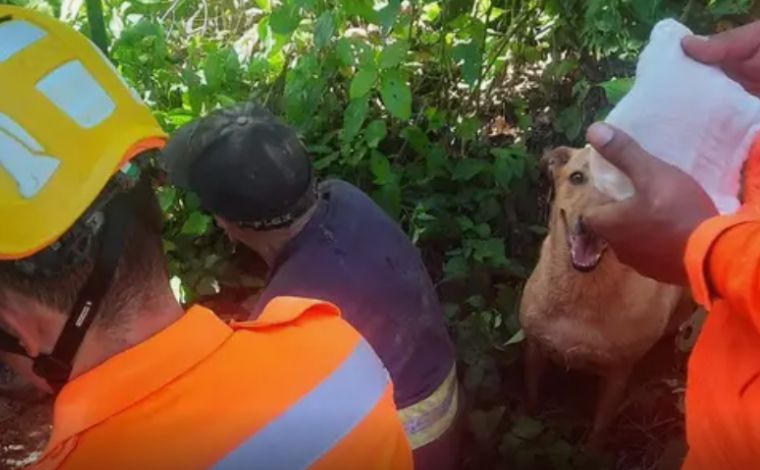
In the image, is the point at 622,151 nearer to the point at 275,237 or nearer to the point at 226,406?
the point at 226,406

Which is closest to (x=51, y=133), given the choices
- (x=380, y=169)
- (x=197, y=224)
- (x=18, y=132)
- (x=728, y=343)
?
(x=18, y=132)

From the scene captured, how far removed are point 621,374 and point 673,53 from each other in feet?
7.66

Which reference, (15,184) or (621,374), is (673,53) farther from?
(621,374)

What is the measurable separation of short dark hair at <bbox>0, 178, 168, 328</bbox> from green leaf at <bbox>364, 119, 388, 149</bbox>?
281 centimetres

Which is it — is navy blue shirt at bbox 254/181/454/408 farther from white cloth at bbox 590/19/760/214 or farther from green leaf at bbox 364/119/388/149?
white cloth at bbox 590/19/760/214

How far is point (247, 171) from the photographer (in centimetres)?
332

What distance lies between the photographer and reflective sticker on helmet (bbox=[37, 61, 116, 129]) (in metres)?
1.65

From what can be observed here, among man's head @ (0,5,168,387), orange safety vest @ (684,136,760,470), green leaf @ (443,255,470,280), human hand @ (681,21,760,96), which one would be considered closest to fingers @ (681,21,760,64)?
human hand @ (681,21,760,96)

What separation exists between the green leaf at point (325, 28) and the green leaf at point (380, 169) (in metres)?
0.52

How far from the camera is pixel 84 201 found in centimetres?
164

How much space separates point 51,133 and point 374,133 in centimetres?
303

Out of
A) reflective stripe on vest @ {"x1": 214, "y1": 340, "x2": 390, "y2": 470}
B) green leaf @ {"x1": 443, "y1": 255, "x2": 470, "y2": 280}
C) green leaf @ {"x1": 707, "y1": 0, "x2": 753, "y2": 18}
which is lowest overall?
green leaf @ {"x1": 443, "y1": 255, "x2": 470, "y2": 280}

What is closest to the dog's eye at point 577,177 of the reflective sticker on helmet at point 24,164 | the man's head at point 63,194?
the man's head at point 63,194

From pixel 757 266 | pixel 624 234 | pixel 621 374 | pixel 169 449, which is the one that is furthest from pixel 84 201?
pixel 621 374
